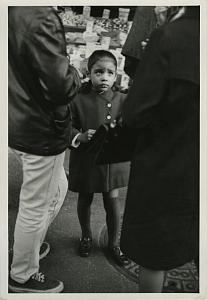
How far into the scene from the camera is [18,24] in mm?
905

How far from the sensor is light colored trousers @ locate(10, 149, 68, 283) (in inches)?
38.0

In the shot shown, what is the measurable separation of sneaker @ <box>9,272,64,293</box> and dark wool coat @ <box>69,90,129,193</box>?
24 centimetres

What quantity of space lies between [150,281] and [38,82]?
53cm

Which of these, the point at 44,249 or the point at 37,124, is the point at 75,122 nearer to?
the point at 37,124

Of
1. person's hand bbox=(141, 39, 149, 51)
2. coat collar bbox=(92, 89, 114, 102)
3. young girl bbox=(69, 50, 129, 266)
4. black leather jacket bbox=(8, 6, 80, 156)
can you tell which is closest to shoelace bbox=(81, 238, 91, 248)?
young girl bbox=(69, 50, 129, 266)

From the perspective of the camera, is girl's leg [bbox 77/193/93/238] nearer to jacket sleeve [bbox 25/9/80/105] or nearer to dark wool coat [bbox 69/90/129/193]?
dark wool coat [bbox 69/90/129/193]

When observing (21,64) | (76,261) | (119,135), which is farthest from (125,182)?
(21,64)

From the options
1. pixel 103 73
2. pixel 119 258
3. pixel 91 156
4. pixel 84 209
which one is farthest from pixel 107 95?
pixel 119 258

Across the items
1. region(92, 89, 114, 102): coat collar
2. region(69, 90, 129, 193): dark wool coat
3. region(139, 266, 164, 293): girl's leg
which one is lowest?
region(139, 266, 164, 293): girl's leg

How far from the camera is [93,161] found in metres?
1.00

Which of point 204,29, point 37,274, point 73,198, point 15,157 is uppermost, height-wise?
point 204,29

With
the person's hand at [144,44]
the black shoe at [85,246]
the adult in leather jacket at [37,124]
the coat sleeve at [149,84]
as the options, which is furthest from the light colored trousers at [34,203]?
the person's hand at [144,44]

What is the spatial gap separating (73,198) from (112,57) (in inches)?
14.1

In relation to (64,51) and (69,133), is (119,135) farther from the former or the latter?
(64,51)
